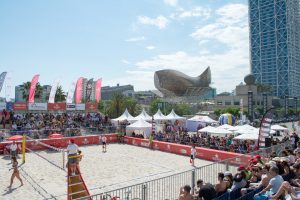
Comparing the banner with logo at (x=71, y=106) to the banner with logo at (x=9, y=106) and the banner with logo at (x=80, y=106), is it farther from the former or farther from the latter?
the banner with logo at (x=9, y=106)

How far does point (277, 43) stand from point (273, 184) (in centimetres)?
15194

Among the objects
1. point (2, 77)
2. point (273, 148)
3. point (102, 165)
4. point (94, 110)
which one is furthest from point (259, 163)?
point (94, 110)

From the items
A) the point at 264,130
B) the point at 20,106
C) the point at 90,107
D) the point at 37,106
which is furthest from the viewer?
the point at 90,107

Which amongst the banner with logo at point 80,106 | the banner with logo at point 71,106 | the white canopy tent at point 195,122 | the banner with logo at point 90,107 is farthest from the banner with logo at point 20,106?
the white canopy tent at point 195,122

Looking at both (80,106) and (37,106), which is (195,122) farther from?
(37,106)

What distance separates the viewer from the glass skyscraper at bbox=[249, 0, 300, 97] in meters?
142

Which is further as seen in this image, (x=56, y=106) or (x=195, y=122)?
(x=195, y=122)

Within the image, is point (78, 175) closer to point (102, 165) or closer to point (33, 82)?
point (102, 165)

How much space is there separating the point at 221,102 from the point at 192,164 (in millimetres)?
91128

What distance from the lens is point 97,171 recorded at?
17.0m

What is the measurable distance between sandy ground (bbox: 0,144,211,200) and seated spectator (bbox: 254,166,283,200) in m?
7.65

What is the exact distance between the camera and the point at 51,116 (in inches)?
1334

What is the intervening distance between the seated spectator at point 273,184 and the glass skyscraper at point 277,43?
493 feet

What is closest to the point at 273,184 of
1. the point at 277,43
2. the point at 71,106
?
the point at 71,106
